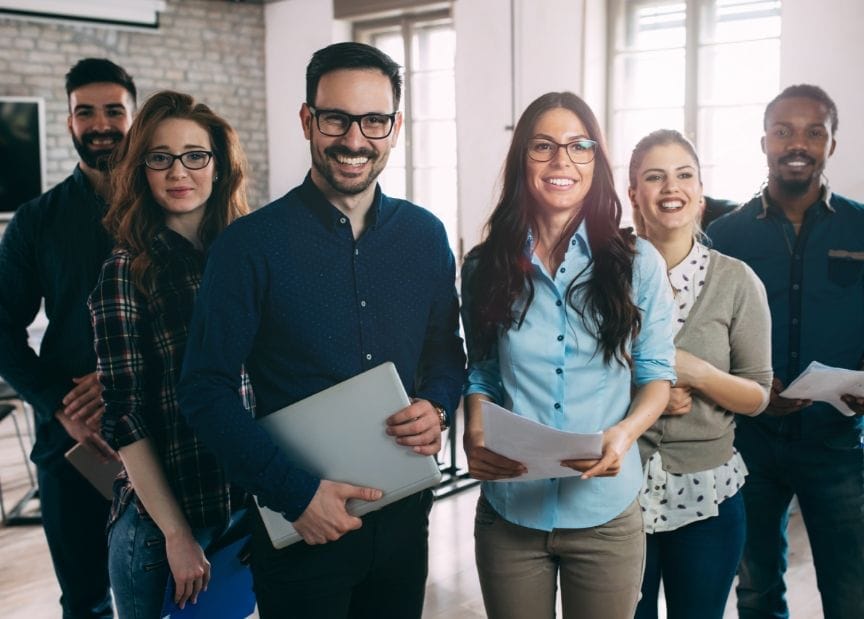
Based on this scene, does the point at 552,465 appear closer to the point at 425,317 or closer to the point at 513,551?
the point at 513,551

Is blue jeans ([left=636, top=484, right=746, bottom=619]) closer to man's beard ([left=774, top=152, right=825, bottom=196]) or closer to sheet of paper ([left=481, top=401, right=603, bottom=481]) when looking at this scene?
sheet of paper ([left=481, top=401, right=603, bottom=481])

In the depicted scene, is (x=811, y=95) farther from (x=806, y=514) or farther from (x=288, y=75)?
(x=288, y=75)

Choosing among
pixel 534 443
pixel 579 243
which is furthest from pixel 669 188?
pixel 534 443

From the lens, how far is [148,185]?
1.76 metres

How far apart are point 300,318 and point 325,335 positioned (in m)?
0.05

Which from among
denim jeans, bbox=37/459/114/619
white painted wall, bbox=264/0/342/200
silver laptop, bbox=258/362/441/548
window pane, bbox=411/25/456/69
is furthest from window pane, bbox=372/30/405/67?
silver laptop, bbox=258/362/441/548

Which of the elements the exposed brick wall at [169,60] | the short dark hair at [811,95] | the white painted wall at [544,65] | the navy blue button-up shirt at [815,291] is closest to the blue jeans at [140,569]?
the navy blue button-up shirt at [815,291]

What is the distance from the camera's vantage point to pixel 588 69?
5.34 metres

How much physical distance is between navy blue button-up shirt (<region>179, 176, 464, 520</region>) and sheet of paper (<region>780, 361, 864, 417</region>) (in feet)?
2.80

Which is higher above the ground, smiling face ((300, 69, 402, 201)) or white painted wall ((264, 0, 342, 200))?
white painted wall ((264, 0, 342, 200))

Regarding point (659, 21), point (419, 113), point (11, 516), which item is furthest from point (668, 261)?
point (419, 113)

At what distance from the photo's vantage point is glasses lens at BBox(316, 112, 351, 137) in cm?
145

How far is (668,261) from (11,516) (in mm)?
3536

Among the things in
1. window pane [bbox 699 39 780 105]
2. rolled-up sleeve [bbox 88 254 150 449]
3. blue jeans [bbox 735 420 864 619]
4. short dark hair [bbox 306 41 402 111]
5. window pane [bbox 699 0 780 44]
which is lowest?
blue jeans [bbox 735 420 864 619]
